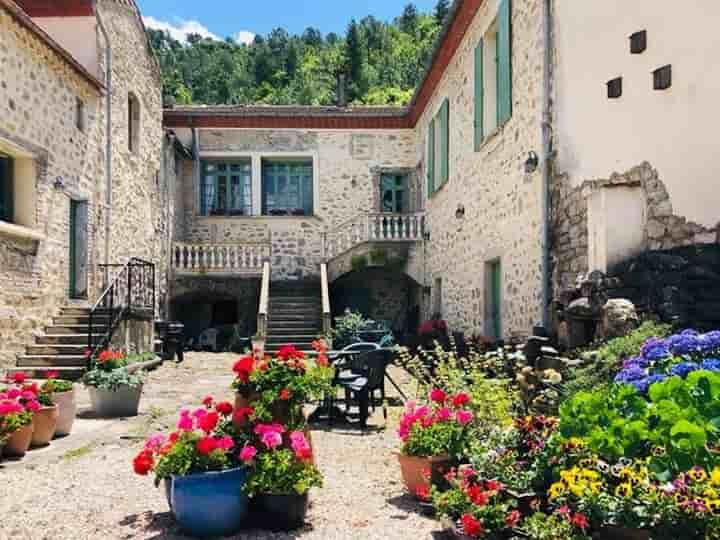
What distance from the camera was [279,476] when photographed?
11.2 ft

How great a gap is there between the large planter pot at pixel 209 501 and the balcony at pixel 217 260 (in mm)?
13051

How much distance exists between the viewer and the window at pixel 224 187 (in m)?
17.8

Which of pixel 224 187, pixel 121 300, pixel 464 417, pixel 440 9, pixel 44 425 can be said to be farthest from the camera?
pixel 440 9

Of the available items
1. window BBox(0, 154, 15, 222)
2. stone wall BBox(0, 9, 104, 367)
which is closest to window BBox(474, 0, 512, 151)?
stone wall BBox(0, 9, 104, 367)

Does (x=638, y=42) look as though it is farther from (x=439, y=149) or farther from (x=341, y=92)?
(x=341, y=92)

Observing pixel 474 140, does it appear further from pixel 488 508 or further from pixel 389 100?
pixel 389 100

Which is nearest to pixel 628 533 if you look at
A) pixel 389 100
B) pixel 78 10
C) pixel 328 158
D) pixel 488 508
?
pixel 488 508

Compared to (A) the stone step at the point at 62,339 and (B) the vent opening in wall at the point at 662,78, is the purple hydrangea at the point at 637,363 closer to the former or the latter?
(B) the vent opening in wall at the point at 662,78

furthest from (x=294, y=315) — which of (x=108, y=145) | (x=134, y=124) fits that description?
(x=134, y=124)

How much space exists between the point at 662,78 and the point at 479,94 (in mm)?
4644

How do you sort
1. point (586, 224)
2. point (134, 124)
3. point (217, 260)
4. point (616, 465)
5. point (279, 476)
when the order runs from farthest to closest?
point (217, 260) < point (134, 124) < point (586, 224) < point (279, 476) < point (616, 465)

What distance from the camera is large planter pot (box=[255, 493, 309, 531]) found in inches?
137

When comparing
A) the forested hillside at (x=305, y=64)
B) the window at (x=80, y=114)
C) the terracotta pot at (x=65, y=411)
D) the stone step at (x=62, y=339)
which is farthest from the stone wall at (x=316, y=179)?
the forested hillside at (x=305, y=64)

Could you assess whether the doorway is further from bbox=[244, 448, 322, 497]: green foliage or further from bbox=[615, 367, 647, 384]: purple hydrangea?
bbox=[615, 367, 647, 384]: purple hydrangea
